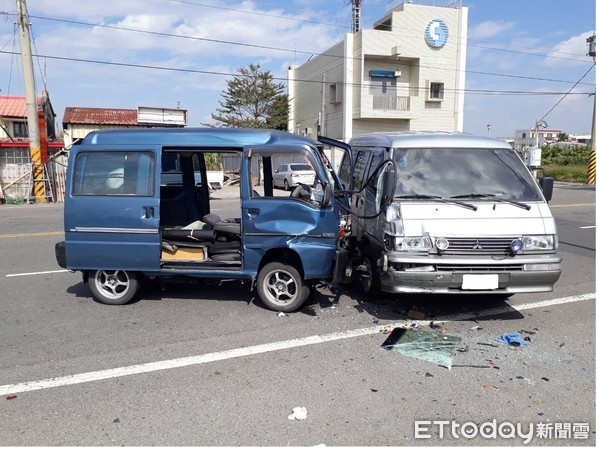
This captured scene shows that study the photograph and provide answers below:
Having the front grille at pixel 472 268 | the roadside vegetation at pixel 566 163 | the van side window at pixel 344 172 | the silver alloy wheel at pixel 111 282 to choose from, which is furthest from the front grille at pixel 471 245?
the roadside vegetation at pixel 566 163

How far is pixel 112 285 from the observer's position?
5738mm

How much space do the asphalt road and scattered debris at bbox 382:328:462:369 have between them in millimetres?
93

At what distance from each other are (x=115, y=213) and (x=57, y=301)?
5.05 feet

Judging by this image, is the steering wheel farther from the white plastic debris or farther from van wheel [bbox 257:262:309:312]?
the white plastic debris

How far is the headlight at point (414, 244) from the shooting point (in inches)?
191

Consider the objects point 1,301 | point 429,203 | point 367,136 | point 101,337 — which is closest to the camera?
point 101,337

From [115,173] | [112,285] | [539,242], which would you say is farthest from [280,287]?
[539,242]

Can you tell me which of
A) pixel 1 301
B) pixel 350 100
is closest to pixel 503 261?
pixel 1 301

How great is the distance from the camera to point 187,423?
3.22 m

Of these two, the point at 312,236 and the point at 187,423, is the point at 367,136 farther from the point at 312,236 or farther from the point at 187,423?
the point at 187,423

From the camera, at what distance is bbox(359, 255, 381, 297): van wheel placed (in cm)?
566

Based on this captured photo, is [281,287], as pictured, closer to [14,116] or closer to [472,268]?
[472,268]

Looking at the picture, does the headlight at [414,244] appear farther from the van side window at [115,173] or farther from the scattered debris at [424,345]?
the van side window at [115,173]

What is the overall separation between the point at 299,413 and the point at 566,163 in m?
41.0
